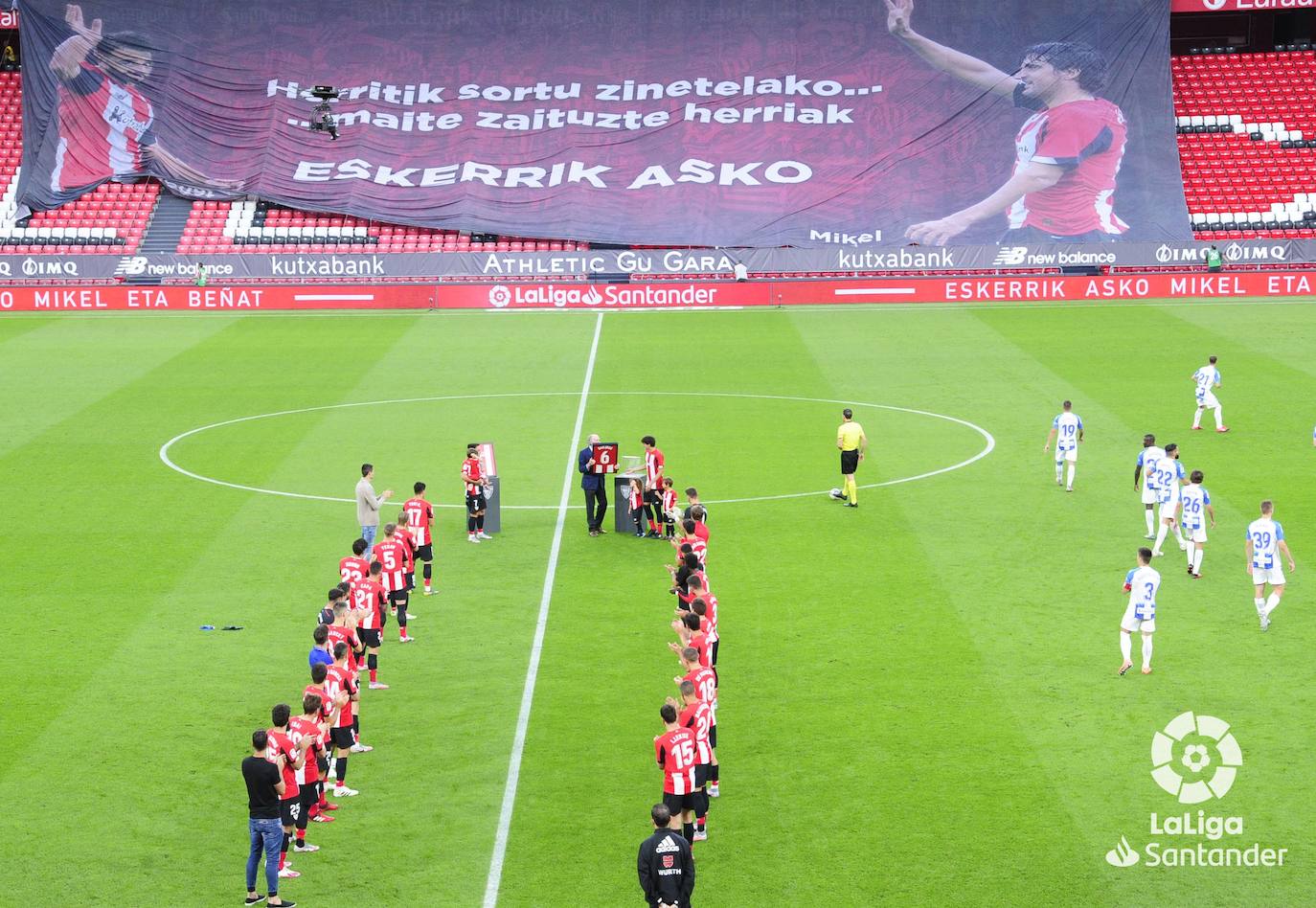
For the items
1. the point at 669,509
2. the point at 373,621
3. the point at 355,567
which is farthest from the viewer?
the point at 669,509

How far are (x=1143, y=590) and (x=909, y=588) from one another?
433cm

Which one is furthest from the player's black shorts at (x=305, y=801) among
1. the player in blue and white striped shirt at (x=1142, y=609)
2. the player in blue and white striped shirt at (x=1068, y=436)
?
the player in blue and white striped shirt at (x=1068, y=436)

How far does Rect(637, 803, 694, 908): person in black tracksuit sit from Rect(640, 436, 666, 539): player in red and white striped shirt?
1280 centimetres

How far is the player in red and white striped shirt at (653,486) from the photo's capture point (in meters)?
24.3

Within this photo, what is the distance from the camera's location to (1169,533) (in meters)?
24.2

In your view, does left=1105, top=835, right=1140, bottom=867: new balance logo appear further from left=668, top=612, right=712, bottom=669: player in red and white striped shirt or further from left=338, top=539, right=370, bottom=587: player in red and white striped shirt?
left=338, top=539, right=370, bottom=587: player in red and white striped shirt

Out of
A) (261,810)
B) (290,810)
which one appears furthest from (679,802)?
(261,810)

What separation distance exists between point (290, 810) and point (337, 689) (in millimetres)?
1541

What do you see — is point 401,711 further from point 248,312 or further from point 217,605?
point 248,312

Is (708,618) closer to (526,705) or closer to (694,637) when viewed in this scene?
(694,637)

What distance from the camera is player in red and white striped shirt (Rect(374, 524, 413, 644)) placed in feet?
63.8

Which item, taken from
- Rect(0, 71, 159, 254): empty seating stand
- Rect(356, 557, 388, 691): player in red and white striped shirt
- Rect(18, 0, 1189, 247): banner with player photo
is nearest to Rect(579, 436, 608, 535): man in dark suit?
Rect(356, 557, 388, 691): player in red and white striped shirt

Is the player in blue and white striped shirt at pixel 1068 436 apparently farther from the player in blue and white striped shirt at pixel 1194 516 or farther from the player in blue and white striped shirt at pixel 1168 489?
the player in blue and white striped shirt at pixel 1194 516

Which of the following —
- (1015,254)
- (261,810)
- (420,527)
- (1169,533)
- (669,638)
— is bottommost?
(261,810)
